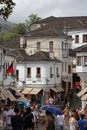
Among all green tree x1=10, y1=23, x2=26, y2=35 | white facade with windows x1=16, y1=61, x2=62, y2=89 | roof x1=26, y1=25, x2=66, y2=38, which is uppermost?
green tree x1=10, y1=23, x2=26, y2=35

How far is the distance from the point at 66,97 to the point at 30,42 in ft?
35.7

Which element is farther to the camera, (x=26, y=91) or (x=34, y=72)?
(x=34, y=72)

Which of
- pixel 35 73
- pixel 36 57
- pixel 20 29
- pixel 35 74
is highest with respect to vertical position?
pixel 20 29

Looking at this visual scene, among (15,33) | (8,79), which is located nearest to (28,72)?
(8,79)

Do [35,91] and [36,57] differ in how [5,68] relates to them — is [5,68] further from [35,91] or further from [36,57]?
[36,57]

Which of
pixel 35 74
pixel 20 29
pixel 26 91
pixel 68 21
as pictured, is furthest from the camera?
pixel 20 29

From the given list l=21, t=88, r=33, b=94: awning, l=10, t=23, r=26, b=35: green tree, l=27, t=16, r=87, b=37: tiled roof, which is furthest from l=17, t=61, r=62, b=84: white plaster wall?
l=10, t=23, r=26, b=35: green tree

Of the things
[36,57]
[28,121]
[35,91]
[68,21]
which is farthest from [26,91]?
[28,121]

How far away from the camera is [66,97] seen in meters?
70.7

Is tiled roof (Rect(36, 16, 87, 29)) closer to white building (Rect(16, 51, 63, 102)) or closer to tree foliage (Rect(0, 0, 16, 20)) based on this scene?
white building (Rect(16, 51, 63, 102))

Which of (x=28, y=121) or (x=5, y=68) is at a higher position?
(x=5, y=68)

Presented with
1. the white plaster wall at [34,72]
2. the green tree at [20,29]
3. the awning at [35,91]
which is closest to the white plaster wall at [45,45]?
the white plaster wall at [34,72]

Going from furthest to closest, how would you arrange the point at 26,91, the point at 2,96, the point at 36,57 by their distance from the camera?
the point at 36,57 → the point at 26,91 → the point at 2,96

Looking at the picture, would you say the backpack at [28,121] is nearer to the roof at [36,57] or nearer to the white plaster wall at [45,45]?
the roof at [36,57]
